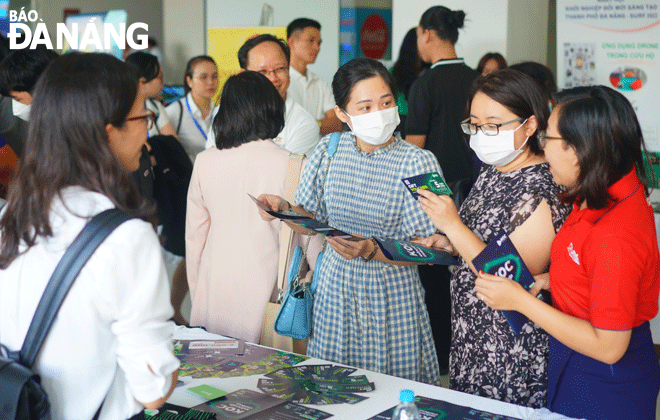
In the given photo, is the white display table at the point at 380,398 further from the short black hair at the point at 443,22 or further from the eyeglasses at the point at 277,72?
the short black hair at the point at 443,22

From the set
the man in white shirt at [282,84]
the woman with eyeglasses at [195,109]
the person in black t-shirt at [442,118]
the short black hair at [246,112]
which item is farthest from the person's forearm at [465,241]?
the woman with eyeglasses at [195,109]

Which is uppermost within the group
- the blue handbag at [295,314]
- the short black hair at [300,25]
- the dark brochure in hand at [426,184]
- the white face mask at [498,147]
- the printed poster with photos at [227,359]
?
the short black hair at [300,25]

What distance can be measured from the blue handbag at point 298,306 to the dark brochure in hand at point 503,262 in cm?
83

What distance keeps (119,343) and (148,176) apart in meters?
2.10

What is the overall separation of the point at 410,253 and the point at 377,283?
36cm

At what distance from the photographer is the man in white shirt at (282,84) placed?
3.36m

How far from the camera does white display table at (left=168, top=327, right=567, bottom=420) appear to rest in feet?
5.49

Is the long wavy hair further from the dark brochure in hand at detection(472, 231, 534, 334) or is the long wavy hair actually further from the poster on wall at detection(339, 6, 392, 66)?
the poster on wall at detection(339, 6, 392, 66)

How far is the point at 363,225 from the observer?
2.27 metres

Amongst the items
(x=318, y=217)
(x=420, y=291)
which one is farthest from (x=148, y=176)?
(x=420, y=291)

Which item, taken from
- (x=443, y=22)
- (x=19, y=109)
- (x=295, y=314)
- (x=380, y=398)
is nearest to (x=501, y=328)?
(x=380, y=398)

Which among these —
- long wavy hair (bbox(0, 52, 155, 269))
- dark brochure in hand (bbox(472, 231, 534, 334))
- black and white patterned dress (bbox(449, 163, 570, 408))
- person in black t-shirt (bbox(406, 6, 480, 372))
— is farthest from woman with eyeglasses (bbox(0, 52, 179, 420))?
person in black t-shirt (bbox(406, 6, 480, 372))

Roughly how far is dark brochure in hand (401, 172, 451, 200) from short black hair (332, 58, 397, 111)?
19.7 inches

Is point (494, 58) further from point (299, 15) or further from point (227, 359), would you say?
point (227, 359)
